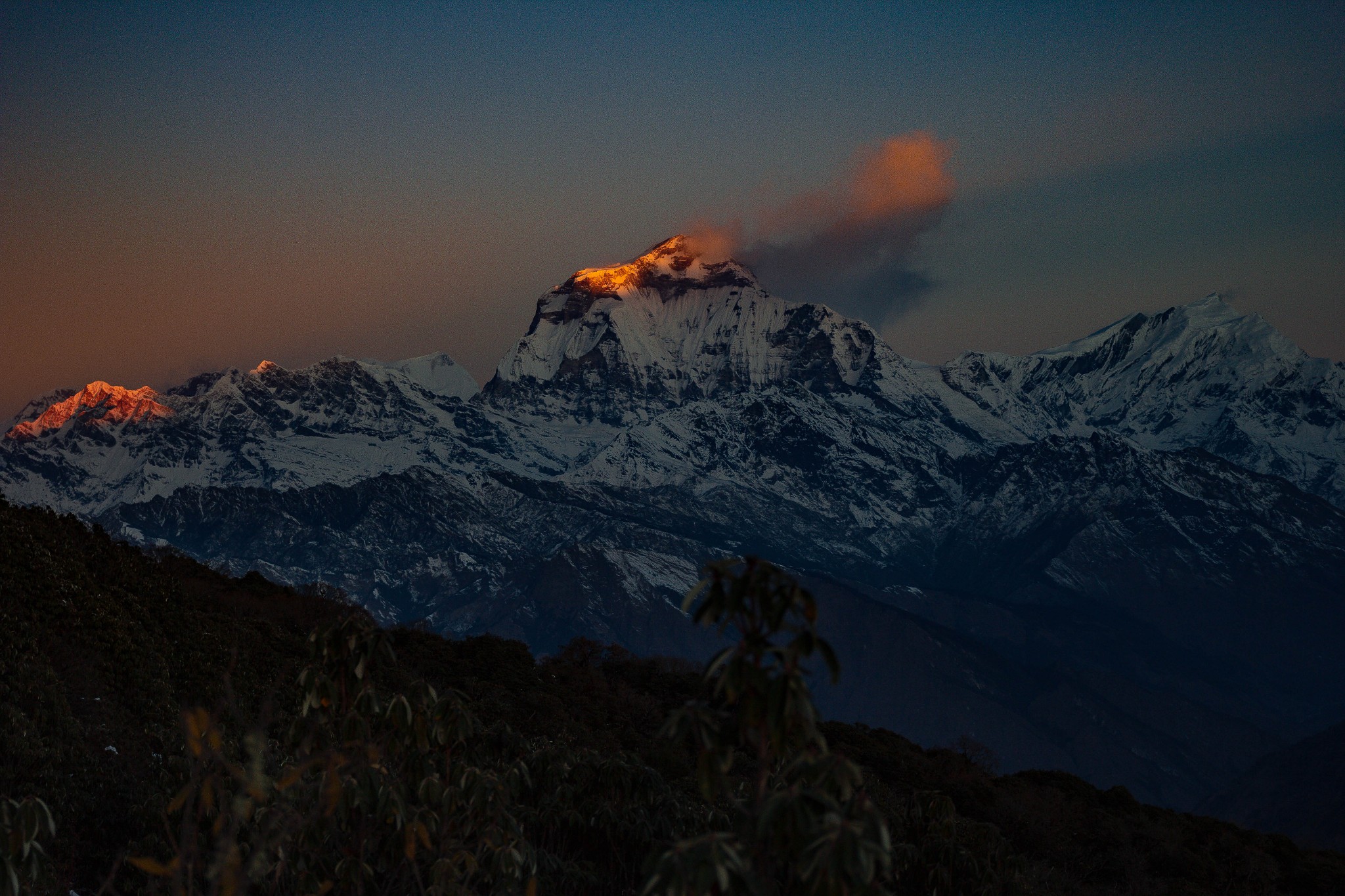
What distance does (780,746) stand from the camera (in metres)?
10.7

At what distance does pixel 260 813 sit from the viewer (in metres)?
17.7

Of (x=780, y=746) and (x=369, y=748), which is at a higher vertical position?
(x=780, y=746)

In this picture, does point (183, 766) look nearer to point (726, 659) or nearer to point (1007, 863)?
point (1007, 863)

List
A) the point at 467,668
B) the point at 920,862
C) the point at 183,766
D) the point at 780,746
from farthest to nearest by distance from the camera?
the point at 467,668 < the point at 183,766 < the point at 920,862 < the point at 780,746

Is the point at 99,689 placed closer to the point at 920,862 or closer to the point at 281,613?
the point at 920,862

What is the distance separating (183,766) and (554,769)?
10.6m

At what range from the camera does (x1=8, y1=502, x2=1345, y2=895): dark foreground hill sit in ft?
87.3

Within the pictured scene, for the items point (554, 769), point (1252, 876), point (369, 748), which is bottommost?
point (1252, 876)

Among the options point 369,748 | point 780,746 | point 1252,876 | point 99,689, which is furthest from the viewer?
point 1252,876

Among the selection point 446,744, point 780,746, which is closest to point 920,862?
point 446,744

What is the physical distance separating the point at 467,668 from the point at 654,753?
2776 cm

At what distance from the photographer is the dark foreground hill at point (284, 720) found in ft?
87.3

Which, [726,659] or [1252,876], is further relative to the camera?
[1252,876]

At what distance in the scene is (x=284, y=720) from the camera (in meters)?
36.8
